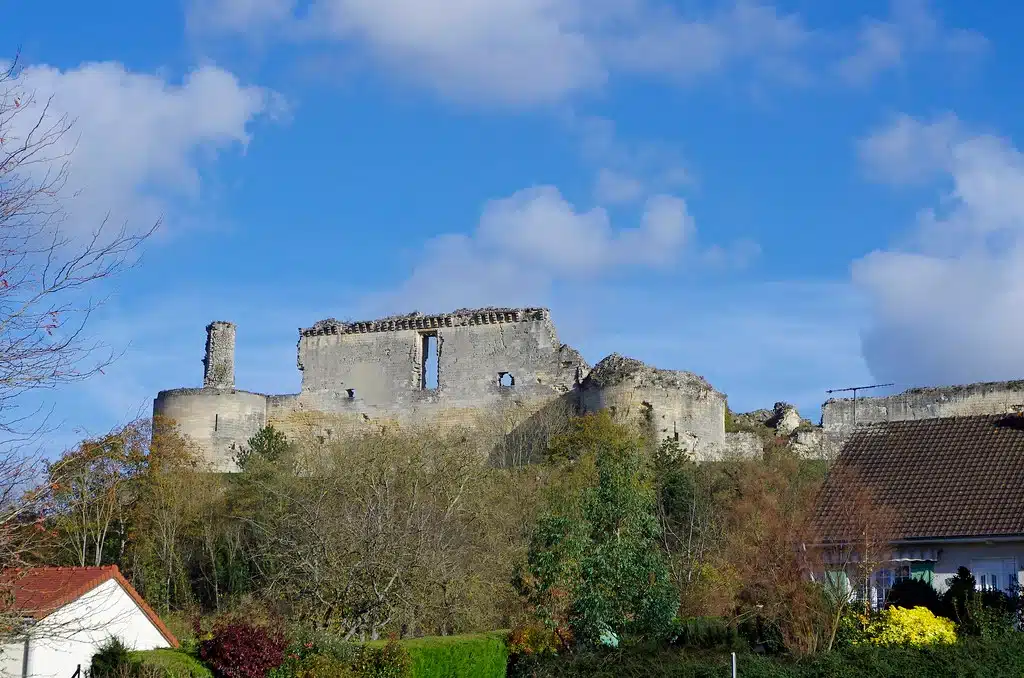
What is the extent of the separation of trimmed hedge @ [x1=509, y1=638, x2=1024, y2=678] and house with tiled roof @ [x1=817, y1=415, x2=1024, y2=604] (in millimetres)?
4706

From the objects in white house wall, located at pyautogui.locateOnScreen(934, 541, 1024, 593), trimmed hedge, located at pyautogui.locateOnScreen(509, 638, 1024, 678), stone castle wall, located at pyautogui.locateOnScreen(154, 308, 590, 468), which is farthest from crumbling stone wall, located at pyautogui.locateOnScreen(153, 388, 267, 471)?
trimmed hedge, located at pyautogui.locateOnScreen(509, 638, 1024, 678)

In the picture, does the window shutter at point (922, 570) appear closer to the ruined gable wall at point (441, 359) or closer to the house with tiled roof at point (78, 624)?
the house with tiled roof at point (78, 624)

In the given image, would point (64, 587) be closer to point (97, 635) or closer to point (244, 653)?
point (244, 653)

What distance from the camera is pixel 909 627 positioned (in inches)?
689

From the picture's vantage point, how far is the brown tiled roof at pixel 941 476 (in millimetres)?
20281

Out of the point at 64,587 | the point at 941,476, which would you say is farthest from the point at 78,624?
the point at 941,476

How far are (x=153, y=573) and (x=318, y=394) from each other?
57.7ft

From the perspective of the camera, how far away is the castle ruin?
4234 centimetres

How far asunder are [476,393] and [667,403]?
309 inches

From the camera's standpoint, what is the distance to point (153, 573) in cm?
3173

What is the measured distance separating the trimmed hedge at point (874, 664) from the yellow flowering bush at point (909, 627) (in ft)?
6.05

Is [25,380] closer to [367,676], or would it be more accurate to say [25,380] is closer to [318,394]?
[367,676]

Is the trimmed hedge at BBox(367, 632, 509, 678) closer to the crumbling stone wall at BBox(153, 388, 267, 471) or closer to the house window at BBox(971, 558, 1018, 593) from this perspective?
the house window at BBox(971, 558, 1018, 593)

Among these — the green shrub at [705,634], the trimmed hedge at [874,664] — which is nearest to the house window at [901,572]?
the green shrub at [705,634]
